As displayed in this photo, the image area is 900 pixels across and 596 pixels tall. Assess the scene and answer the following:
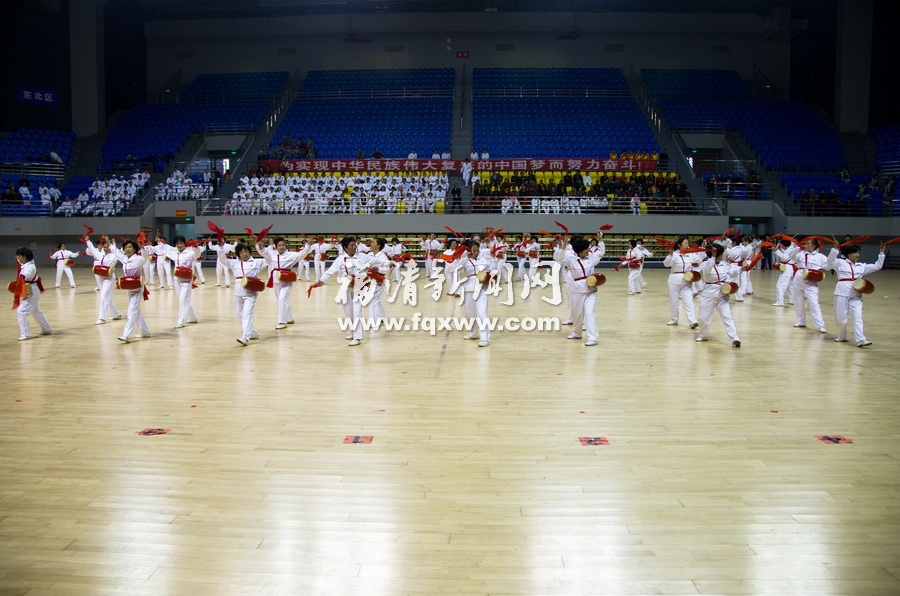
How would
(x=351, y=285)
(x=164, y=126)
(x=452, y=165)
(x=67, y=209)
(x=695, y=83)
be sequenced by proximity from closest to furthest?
(x=351, y=285) → (x=67, y=209) → (x=452, y=165) → (x=164, y=126) → (x=695, y=83)

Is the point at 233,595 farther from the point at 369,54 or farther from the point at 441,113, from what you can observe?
the point at 369,54

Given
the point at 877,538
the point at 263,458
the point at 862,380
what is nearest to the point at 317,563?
the point at 263,458

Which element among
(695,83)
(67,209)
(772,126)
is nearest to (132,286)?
(67,209)

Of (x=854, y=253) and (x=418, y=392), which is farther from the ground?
(x=854, y=253)

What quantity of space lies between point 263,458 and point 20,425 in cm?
269

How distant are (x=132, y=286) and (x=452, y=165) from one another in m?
20.3

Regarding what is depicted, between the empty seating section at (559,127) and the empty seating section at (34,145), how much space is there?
19002mm

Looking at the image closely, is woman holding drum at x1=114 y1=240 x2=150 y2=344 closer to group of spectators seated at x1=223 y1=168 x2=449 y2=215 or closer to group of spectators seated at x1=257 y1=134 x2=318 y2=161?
group of spectators seated at x1=223 y1=168 x2=449 y2=215

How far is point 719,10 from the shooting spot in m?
34.5

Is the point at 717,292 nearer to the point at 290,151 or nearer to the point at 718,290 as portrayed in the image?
the point at 718,290

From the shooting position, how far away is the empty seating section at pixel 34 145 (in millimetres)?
28406

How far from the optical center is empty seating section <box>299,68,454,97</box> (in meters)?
35.0

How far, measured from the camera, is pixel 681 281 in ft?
39.5

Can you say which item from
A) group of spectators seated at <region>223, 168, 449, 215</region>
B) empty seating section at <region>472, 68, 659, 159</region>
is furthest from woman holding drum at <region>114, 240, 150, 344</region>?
empty seating section at <region>472, 68, 659, 159</region>
